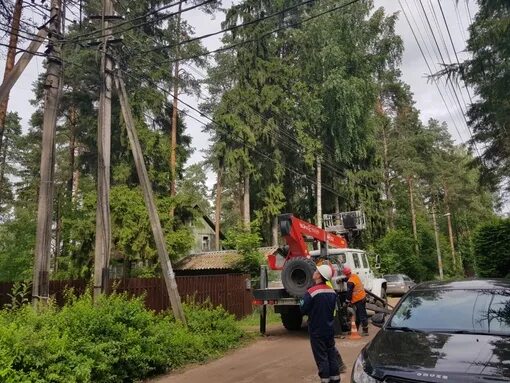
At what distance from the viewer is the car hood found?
3891mm

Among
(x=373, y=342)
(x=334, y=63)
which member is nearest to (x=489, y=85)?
(x=373, y=342)

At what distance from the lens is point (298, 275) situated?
12.0 m

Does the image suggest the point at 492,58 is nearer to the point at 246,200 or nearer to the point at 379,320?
the point at 379,320

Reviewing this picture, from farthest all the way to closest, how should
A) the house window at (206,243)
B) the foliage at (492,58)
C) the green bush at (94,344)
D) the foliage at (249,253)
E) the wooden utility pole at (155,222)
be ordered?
the house window at (206,243), the foliage at (249,253), the foliage at (492,58), the wooden utility pole at (155,222), the green bush at (94,344)

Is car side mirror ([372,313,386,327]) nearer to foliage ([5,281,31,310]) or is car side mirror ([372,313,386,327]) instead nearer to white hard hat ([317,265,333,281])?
white hard hat ([317,265,333,281])

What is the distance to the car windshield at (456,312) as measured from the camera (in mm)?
5072

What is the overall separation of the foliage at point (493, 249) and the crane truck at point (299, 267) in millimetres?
8589

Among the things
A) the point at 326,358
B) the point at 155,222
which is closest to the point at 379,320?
the point at 326,358

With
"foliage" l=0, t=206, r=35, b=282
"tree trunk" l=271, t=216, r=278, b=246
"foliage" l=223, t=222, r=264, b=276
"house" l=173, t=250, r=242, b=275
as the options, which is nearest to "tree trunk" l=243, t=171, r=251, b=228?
"tree trunk" l=271, t=216, r=278, b=246

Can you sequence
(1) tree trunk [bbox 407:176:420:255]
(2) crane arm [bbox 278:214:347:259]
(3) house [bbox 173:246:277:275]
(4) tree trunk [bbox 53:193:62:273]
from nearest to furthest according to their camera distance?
(2) crane arm [bbox 278:214:347:259] < (3) house [bbox 173:246:277:275] < (4) tree trunk [bbox 53:193:62:273] < (1) tree trunk [bbox 407:176:420:255]

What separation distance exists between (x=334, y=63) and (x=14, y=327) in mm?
29917

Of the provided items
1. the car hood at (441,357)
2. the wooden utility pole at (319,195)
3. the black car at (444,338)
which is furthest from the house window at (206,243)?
the car hood at (441,357)

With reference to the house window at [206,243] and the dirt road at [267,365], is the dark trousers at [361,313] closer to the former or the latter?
the dirt road at [267,365]

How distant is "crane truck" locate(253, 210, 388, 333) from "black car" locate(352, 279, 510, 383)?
5.77m
